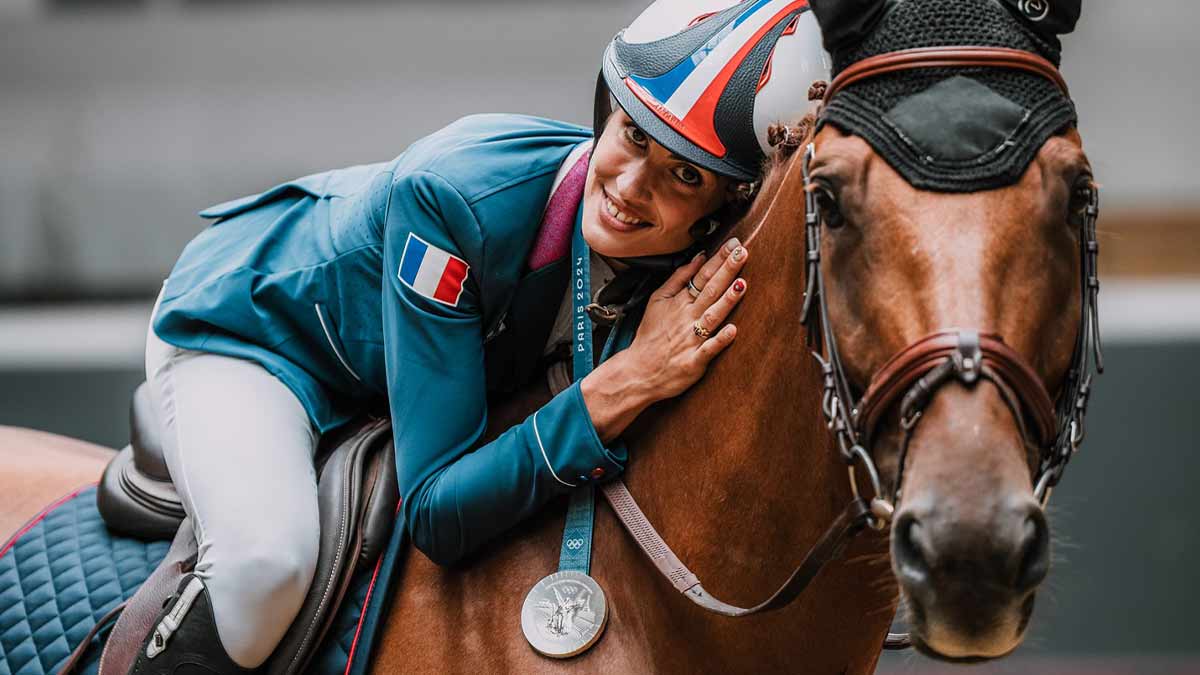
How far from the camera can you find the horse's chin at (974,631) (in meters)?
1.26

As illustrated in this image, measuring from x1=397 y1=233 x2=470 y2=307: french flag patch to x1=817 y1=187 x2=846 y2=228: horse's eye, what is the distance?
55 centimetres

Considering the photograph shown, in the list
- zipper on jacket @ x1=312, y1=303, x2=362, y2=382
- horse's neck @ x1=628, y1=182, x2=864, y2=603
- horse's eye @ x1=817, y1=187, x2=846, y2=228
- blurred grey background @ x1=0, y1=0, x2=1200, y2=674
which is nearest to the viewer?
horse's eye @ x1=817, y1=187, x2=846, y2=228

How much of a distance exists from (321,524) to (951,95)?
101 centimetres

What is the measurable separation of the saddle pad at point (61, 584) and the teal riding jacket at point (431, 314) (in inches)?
14.6

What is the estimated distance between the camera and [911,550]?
1.26 m

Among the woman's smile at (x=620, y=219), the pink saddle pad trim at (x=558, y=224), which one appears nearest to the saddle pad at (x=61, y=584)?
the pink saddle pad trim at (x=558, y=224)

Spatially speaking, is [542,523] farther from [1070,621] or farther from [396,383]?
[1070,621]

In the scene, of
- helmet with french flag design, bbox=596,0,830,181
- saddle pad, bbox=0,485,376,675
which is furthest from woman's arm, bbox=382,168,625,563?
saddle pad, bbox=0,485,376,675

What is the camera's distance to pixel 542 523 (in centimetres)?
179

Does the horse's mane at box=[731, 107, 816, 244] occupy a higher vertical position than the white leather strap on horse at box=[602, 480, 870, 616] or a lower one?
higher

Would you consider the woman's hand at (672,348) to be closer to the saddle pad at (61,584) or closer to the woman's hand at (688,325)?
the woman's hand at (688,325)

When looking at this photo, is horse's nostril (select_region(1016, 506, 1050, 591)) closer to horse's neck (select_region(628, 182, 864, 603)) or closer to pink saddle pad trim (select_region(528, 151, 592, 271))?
horse's neck (select_region(628, 182, 864, 603))

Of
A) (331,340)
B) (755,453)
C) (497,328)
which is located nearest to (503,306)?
(497,328)

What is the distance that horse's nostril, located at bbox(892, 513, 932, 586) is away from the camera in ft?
4.06
